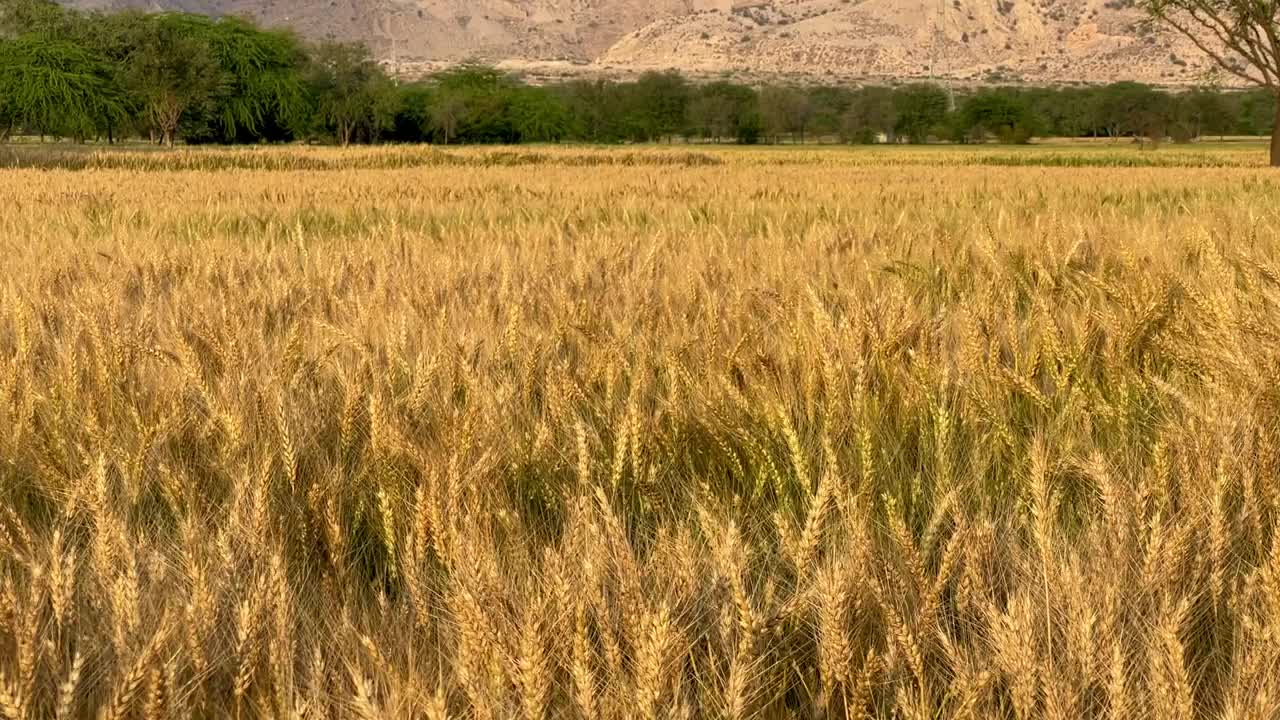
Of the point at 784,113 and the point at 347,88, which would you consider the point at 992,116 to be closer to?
the point at 784,113

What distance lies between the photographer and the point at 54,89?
32.6 m

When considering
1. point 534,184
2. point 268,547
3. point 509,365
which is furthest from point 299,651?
point 534,184

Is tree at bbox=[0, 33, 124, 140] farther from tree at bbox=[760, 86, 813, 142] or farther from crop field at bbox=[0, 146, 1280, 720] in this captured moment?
tree at bbox=[760, 86, 813, 142]

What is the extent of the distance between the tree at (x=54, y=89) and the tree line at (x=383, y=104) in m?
0.06

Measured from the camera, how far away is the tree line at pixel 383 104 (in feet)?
120

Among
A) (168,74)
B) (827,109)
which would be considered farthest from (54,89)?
(827,109)

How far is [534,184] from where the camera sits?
920 centimetres

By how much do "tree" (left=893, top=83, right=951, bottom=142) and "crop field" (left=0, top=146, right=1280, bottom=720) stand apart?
94.9 metres

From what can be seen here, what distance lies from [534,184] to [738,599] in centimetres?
879

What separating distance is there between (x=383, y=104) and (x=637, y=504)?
70.6 meters

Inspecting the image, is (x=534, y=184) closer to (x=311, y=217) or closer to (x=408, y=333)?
(x=311, y=217)

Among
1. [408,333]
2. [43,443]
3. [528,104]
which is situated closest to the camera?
[43,443]

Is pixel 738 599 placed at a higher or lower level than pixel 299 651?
higher

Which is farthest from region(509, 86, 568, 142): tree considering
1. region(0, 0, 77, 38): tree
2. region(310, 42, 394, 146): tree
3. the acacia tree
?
the acacia tree
